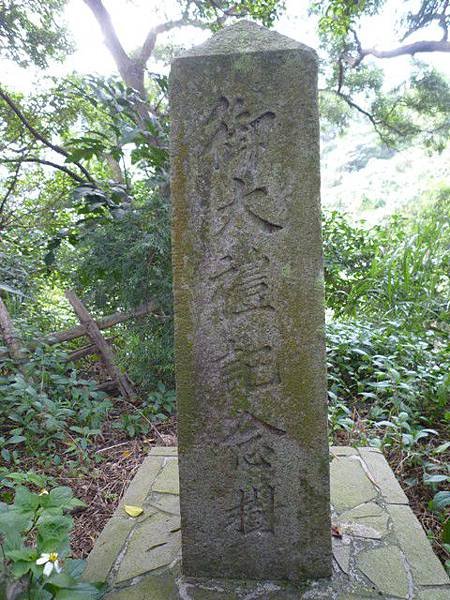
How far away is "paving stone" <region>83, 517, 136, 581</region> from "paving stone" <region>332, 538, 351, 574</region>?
0.77m

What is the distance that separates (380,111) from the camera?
618cm

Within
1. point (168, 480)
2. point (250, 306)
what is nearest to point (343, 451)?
point (168, 480)

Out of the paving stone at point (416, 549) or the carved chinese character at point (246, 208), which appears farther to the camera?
the paving stone at point (416, 549)

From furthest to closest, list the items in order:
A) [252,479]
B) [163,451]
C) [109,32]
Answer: [109,32] < [163,451] < [252,479]

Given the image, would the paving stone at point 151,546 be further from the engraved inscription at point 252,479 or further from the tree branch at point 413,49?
the tree branch at point 413,49

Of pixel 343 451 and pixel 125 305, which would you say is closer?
pixel 343 451

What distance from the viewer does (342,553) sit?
1566 millimetres

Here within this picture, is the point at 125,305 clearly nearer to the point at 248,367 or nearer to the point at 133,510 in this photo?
the point at 133,510

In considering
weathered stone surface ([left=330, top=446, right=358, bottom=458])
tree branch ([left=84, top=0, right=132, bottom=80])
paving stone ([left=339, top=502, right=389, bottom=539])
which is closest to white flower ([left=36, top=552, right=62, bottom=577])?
paving stone ([left=339, top=502, right=389, bottom=539])

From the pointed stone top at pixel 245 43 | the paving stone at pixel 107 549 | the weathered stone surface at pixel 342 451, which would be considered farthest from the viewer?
the weathered stone surface at pixel 342 451

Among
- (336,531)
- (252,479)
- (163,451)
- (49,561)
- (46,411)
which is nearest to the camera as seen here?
(49,561)

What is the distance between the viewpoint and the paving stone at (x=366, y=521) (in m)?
1.67

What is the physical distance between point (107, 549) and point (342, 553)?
2.74ft

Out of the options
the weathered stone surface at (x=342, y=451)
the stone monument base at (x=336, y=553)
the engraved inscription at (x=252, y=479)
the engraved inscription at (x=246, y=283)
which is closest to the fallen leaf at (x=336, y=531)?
the stone monument base at (x=336, y=553)
